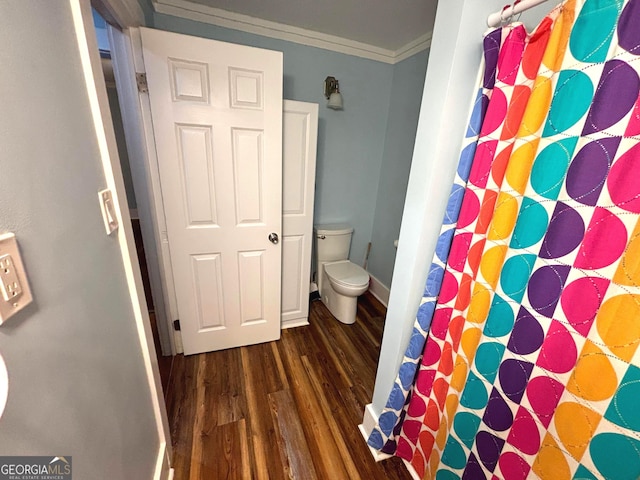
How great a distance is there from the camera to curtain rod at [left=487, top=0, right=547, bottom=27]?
660 mm

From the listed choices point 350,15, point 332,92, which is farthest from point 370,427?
point 350,15

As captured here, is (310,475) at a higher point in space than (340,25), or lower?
lower

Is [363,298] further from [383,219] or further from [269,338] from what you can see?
[269,338]

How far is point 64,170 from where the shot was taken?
58 cm

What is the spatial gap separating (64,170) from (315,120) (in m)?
1.39

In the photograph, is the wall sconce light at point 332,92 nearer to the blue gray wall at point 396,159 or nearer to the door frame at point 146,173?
the blue gray wall at point 396,159

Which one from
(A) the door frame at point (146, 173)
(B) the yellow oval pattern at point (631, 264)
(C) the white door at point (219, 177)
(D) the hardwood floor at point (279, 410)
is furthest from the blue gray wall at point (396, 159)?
(A) the door frame at point (146, 173)

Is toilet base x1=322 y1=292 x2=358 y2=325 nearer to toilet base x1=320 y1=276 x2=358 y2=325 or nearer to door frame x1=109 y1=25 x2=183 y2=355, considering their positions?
toilet base x1=320 y1=276 x2=358 y2=325

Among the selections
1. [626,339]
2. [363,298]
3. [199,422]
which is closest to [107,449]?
[199,422]

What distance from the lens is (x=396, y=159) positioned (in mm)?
2281

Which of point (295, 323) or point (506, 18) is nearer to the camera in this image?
point (506, 18)

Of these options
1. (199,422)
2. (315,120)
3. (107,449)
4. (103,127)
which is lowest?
(199,422)

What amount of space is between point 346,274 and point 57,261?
1.78 m

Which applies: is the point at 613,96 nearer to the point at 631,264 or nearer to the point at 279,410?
the point at 631,264
